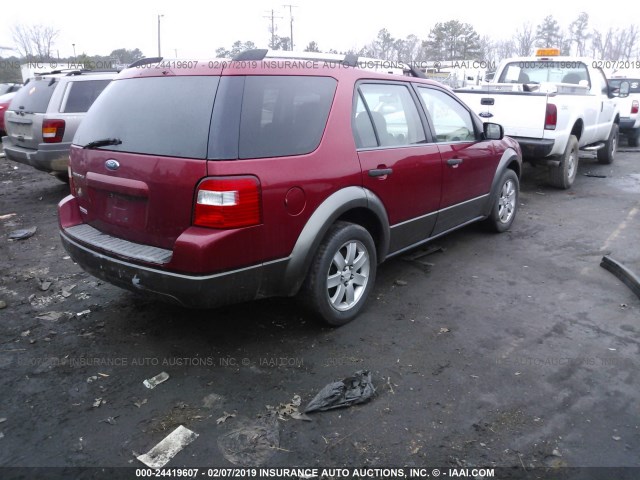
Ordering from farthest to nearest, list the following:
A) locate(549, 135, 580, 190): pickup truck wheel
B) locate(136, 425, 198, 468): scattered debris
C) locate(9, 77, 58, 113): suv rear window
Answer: locate(549, 135, 580, 190): pickup truck wheel → locate(9, 77, 58, 113): suv rear window → locate(136, 425, 198, 468): scattered debris

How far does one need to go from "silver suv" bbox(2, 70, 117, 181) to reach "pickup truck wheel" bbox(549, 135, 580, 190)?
6.86 metres

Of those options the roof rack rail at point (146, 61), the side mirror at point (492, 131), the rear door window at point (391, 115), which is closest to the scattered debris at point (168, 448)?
the rear door window at point (391, 115)

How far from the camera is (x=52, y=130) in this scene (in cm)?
699

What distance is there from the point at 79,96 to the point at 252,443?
21.0 feet

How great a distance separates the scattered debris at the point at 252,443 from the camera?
2.47 metres

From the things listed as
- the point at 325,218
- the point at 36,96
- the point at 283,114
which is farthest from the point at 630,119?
the point at 36,96

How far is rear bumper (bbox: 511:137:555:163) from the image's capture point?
726 cm

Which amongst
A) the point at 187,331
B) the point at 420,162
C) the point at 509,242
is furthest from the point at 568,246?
the point at 187,331

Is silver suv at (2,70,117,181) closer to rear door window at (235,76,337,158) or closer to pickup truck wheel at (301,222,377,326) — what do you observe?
rear door window at (235,76,337,158)

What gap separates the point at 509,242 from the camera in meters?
5.71

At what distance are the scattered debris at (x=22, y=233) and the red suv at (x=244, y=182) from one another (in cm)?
259

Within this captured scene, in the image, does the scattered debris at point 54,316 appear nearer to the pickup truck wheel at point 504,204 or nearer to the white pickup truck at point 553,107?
the pickup truck wheel at point 504,204

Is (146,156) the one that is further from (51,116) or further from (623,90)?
(623,90)

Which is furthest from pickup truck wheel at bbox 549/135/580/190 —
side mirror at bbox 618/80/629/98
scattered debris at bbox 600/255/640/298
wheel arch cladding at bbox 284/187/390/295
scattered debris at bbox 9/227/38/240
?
scattered debris at bbox 9/227/38/240
